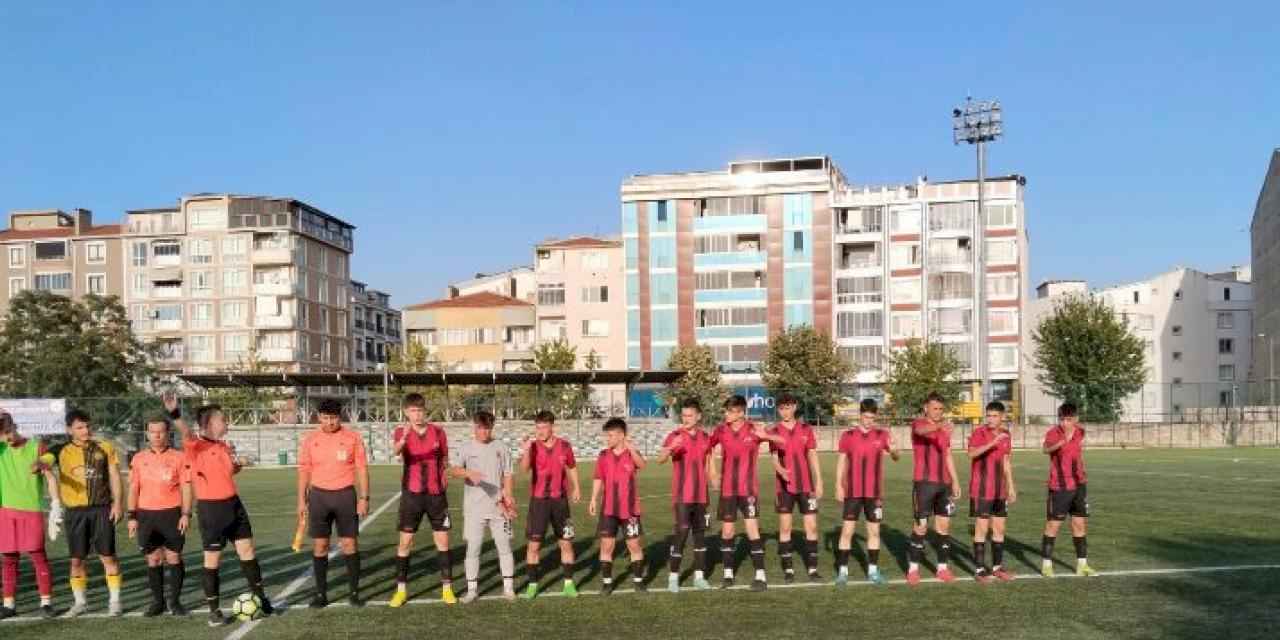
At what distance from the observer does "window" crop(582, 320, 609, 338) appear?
296 ft

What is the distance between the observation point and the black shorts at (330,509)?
460 inches

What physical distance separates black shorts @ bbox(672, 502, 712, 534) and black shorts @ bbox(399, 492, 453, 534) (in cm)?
264

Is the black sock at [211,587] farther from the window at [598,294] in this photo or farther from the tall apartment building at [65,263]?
the tall apartment building at [65,263]

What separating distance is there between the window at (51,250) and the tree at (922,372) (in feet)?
233

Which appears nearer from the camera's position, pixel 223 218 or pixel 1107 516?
pixel 1107 516

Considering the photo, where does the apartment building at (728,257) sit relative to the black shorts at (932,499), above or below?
above

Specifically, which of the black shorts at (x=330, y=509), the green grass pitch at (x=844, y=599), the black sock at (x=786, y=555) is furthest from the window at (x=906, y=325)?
the black shorts at (x=330, y=509)

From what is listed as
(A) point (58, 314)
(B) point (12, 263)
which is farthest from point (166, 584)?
(B) point (12, 263)

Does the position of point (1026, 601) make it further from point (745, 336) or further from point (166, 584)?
point (745, 336)

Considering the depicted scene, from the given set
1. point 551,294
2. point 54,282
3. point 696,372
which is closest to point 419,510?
point 696,372

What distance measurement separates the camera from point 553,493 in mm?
12469

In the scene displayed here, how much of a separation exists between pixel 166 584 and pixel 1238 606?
12383 millimetres

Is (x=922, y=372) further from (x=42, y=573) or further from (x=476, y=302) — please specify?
(x=42, y=573)

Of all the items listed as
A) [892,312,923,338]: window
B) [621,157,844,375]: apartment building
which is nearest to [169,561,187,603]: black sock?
[621,157,844,375]: apartment building
